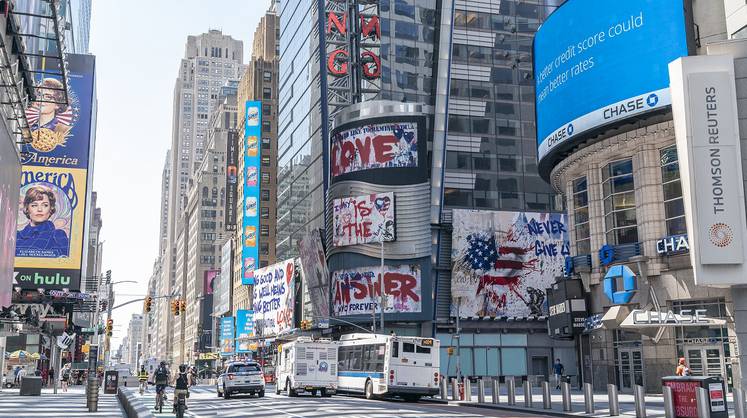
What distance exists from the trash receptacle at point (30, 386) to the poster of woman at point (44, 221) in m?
22.5

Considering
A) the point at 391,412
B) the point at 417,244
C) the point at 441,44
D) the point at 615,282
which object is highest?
the point at 441,44

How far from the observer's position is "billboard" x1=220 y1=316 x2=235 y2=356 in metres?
134

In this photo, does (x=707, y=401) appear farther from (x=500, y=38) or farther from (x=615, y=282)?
(x=500, y=38)

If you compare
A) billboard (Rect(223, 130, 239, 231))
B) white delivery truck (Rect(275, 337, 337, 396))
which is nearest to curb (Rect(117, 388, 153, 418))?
white delivery truck (Rect(275, 337, 337, 396))

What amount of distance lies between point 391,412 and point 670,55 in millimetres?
25849

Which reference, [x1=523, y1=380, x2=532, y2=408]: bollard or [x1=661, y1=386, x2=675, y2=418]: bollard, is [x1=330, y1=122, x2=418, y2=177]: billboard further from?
[x1=661, y1=386, x2=675, y2=418]: bollard

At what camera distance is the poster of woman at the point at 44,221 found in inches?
2665

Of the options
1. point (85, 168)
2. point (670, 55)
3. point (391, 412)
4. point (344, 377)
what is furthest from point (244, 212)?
point (391, 412)

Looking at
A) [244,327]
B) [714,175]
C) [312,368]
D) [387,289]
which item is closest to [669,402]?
[714,175]

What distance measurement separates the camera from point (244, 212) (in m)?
129

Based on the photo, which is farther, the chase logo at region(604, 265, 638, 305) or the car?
the chase logo at region(604, 265, 638, 305)

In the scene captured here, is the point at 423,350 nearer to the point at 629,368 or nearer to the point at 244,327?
the point at 629,368

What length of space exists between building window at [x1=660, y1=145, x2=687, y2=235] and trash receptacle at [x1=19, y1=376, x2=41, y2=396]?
37.1 metres

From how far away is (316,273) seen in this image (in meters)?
82.6
